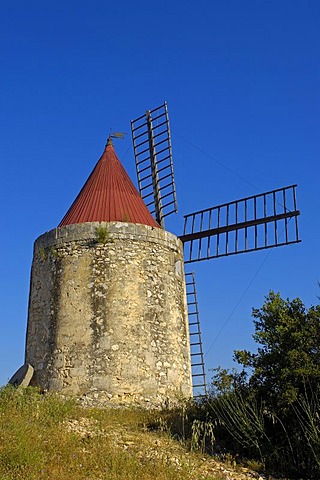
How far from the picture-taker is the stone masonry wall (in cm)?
888

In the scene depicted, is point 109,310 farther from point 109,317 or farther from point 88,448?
point 88,448

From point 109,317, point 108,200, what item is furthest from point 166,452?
point 108,200

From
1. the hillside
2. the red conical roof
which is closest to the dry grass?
the hillside

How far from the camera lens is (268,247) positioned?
11062 millimetres

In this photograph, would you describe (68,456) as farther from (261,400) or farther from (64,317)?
(64,317)

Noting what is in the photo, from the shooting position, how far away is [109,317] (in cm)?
909

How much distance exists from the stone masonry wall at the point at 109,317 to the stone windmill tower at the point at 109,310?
0.02 m

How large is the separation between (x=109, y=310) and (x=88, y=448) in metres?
Result: 3.61

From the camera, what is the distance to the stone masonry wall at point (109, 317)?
8.88 metres

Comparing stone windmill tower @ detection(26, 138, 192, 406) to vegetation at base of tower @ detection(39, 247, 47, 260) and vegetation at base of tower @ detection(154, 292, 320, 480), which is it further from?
vegetation at base of tower @ detection(154, 292, 320, 480)

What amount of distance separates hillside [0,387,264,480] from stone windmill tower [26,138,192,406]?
1147 mm

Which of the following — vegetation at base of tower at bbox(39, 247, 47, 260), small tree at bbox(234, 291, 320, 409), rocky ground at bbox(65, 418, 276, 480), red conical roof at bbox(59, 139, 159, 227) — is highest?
red conical roof at bbox(59, 139, 159, 227)

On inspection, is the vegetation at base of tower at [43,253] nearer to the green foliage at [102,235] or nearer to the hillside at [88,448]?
the green foliage at [102,235]

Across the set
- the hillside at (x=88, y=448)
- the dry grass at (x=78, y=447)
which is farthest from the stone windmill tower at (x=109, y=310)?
Answer: the dry grass at (x=78, y=447)
